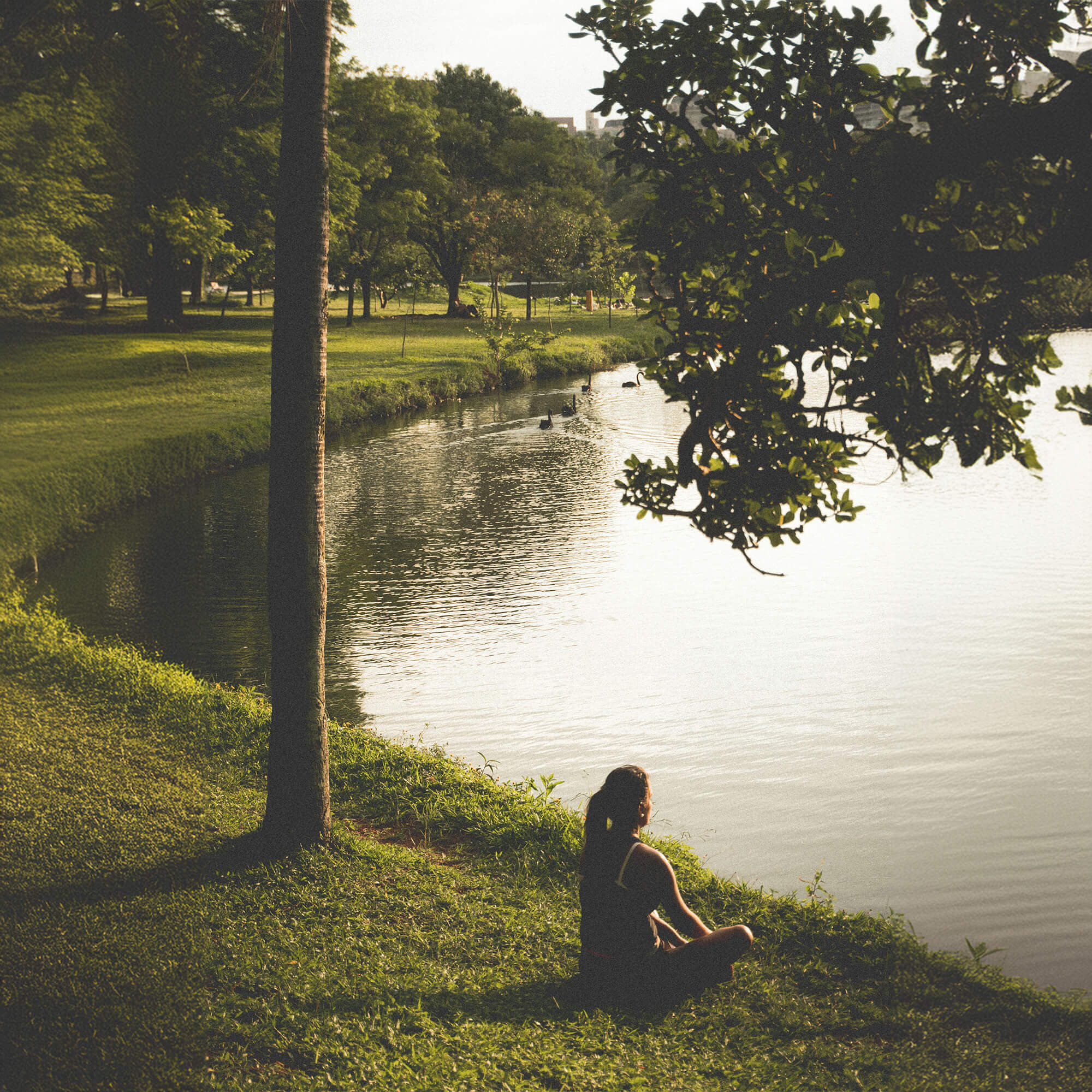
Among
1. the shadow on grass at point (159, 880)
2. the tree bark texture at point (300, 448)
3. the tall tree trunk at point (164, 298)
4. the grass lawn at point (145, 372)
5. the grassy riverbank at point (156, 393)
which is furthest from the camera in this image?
the tall tree trunk at point (164, 298)

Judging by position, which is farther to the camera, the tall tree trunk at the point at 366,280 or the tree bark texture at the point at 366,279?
the tree bark texture at the point at 366,279

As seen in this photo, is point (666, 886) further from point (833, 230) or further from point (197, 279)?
point (197, 279)

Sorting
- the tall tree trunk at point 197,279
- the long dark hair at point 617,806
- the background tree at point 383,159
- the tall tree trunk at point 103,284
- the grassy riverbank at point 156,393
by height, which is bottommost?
the long dark hair at point 617,806

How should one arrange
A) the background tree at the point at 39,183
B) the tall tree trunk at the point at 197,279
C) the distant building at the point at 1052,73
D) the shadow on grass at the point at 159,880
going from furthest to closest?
the tall tree trunk at the point at 197,279
the background tree at the point at 39,183
the shadow on grass at the point at 159,880
the distant building at the point at 1052,73

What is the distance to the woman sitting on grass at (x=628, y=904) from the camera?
A: 18.8ft

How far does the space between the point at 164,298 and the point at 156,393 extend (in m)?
14.3

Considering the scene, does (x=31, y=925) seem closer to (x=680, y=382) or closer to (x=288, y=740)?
(x=288, y=740)

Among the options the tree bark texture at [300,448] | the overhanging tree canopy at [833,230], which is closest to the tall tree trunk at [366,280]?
the tree bark texture at [300,448]

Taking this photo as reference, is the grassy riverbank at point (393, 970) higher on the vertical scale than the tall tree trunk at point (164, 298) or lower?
lower

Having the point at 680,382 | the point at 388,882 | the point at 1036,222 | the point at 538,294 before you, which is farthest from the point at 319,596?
the point at 538,294

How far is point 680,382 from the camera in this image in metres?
5.80

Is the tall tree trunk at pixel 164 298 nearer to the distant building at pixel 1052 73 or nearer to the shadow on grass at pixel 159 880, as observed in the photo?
the shadow on grass at pixel 159 880

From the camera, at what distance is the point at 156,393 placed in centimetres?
3200

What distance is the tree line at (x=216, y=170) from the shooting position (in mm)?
24500
